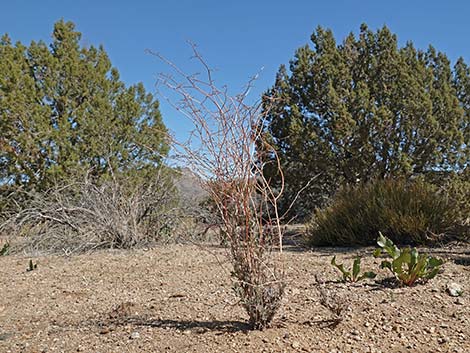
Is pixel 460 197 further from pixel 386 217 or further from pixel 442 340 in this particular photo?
pixel 442 340

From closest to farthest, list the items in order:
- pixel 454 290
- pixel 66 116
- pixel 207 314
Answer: pixel 207 314 < pixel 454 290 < pixel 66 116

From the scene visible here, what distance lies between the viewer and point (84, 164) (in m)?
10.3

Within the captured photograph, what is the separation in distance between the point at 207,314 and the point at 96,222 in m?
4.28

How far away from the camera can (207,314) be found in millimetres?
3213

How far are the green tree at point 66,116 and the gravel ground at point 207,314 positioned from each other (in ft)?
16.8

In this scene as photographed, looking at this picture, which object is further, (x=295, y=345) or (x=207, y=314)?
(x=207, y=314)

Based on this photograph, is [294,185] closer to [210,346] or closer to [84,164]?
[84,164]

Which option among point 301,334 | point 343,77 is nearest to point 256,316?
point 301,334

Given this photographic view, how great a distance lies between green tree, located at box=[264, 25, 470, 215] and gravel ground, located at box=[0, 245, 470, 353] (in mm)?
6889

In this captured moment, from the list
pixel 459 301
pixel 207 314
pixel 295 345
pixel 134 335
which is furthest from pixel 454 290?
pixel 134 335

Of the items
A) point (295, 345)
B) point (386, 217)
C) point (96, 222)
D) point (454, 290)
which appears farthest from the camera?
→ point (96, 222)

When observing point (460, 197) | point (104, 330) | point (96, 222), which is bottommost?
point (104, 330)

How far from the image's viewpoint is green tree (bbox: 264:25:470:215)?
38.0 ft

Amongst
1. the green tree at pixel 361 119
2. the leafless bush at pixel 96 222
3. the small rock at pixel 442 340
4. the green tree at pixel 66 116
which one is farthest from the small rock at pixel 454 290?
the green tree at pixel 361 119
